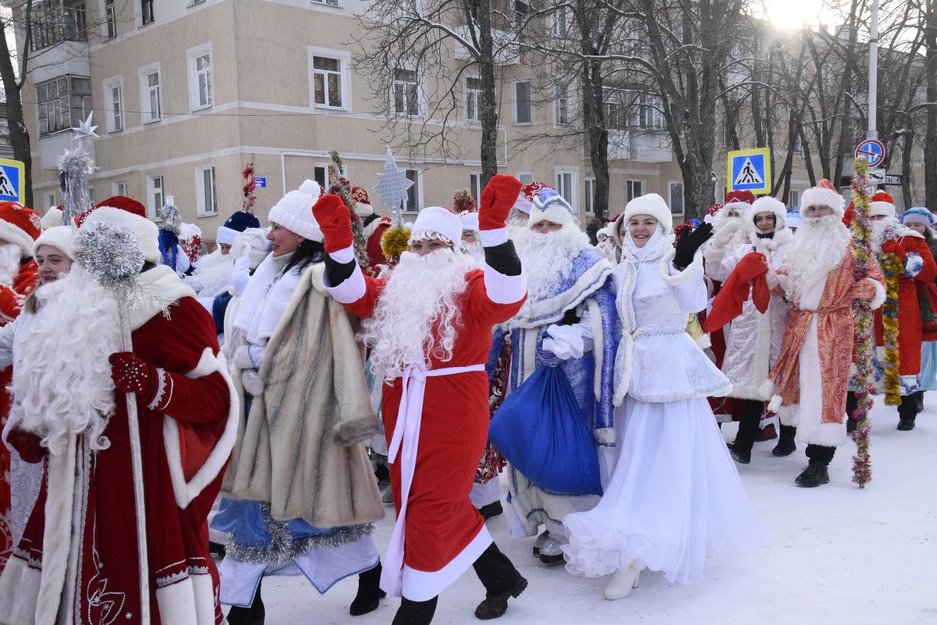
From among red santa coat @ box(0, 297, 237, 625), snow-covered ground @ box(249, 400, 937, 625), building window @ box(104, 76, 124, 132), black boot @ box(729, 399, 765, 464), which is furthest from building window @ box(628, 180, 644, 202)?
red santa coat @ box(0, 297, 237, 625)

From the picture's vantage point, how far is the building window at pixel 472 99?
2383cm

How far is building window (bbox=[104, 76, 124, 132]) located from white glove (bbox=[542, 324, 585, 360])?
22370 millimetres

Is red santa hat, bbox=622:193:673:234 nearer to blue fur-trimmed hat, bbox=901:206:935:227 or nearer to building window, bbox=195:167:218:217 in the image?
blue fur-trimmed hat, bbox=901:206:935:227

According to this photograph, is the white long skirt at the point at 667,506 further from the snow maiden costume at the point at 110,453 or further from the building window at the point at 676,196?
the building window at the point at 676,196

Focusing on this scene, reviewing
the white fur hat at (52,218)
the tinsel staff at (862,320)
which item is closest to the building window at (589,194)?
the tinsel staff at (862,320)

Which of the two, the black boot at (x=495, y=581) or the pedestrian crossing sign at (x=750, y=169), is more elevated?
the pedestrian crossing sign at (x=750, y=169)

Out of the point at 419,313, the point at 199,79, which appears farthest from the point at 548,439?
the point at 199,79

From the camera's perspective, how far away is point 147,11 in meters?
22.3

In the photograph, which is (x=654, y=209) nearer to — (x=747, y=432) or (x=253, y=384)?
(x=253, y=384)

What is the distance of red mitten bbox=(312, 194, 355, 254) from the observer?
3.51 metres

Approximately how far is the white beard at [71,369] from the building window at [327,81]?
19.6 metres

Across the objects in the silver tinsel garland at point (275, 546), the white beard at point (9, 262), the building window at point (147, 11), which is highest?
the building window at point (147, 11)

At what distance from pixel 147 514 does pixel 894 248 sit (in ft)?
23.5

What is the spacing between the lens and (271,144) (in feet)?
Result: 67.4
